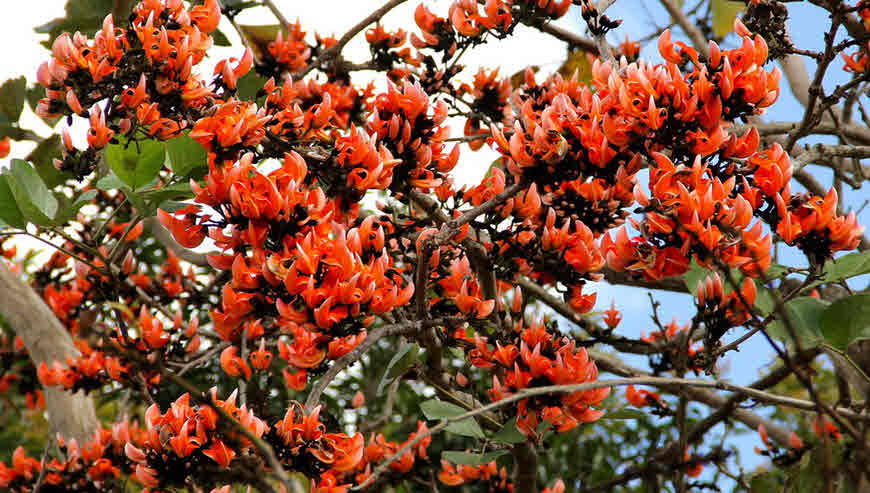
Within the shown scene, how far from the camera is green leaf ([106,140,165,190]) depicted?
1.59m

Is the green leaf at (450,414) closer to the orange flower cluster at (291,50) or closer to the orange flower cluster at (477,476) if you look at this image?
the orange flower cluster at (477,476)

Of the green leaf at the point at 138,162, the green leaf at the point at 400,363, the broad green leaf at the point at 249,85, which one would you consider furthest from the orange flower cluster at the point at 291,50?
the green leaf at the point at 400,363

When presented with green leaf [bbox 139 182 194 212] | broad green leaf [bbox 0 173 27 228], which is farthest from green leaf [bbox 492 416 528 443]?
broad green leaf [bbox 0 173 27 228]

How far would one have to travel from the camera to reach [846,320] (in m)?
1.33

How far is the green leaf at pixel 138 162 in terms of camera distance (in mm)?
1589

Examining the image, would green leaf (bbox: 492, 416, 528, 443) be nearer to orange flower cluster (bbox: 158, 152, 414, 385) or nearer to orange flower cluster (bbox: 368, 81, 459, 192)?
orange flower cluster (bbox: 158, 152, 414, 385)

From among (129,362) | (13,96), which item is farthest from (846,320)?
(13,96)

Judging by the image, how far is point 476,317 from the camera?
155 centimetres

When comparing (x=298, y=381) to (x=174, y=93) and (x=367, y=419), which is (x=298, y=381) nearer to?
(x=174, y=93)

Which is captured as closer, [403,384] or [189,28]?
[189,28]

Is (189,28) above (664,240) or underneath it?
underneath

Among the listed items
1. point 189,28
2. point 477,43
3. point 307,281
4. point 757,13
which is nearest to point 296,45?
point 477,43

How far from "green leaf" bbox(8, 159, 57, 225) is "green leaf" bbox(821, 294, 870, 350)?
153 cm

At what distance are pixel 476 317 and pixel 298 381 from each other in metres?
0.39
